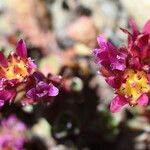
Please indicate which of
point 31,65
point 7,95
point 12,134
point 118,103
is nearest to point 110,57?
point 118,103

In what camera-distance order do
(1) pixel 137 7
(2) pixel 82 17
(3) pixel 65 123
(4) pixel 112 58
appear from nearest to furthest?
(4) pixel 112 58, (3) pixel 65 123, (1) pixel 137 7, (2) pixel 82 17

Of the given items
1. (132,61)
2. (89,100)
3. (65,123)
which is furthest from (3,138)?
(132,61)

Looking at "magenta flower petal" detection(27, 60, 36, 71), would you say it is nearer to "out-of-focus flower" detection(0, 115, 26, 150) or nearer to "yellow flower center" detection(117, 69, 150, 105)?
"yellow flower center" detection(117, 69, 150, 105)

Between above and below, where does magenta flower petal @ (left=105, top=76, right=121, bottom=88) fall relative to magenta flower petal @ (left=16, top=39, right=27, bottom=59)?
below

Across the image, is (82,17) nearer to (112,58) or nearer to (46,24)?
(46,24)

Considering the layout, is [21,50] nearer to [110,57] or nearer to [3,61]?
[3,61]

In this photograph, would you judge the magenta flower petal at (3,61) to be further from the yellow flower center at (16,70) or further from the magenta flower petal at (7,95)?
the magenta flower petal at (7,95)

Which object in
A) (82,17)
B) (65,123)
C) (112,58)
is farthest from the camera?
(82,17)

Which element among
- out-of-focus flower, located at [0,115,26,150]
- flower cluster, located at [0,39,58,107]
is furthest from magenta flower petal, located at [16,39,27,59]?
out-of-focus flower, located at [0,115,26,150]
